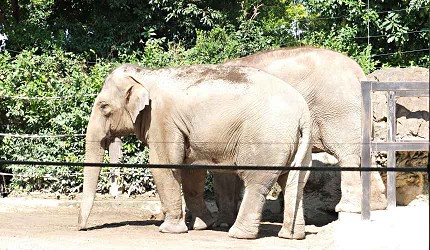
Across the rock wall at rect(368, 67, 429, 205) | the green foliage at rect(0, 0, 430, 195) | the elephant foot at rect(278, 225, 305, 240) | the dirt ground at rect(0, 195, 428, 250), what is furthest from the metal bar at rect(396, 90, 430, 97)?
the green foliage at rect(0, 0, 430, 195)

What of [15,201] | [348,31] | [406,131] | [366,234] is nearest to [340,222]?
[366,234]

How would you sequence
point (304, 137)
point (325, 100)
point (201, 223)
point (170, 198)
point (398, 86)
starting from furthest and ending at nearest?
point (325, 100) < point (201, 223) < point (170, 198) < point (304, 137) < point (398, 86)

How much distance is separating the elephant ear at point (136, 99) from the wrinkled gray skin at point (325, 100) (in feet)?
4.66

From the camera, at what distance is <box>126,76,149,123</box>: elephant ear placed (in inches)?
Answer: 411

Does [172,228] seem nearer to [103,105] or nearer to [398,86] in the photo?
[103,105]

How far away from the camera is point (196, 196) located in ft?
35.8

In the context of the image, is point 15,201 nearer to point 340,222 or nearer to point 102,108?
point 102,108

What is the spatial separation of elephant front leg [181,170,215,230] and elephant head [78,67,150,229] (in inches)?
29.6

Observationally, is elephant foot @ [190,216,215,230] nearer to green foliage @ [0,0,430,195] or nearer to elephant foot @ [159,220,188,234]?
elephant foot @ [159,220,188,234]

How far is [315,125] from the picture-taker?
11.4m

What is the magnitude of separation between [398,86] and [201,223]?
299 cm

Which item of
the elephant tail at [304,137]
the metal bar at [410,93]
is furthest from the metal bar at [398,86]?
the elephant tail at [304,137]

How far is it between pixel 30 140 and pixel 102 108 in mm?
3213

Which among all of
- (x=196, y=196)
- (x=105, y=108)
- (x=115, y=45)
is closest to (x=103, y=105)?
(x=105, y=108)
